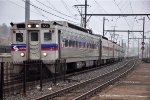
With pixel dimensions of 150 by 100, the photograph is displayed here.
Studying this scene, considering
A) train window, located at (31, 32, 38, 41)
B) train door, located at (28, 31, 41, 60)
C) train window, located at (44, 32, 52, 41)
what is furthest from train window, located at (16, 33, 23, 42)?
train window, located at (44, 32, 52, 41)

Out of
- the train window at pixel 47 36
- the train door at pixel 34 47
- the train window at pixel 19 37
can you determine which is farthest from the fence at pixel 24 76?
the train window at pixel 19 37

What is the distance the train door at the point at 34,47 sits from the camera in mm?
22953

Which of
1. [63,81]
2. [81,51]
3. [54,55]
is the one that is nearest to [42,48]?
[54,55]

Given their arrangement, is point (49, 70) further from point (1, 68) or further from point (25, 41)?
point (1, 68)

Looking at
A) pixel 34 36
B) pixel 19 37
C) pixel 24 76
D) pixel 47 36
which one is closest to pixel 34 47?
pixel 34 36

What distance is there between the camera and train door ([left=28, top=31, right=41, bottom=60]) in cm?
2295

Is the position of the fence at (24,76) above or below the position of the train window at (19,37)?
below

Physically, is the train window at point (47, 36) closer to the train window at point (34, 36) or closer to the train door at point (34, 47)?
the train door at point (34, 47)

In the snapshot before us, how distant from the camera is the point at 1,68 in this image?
13.3 m

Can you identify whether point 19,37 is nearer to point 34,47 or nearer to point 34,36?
point 34,36

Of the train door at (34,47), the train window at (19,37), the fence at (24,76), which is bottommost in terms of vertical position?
the fence at (24,76)

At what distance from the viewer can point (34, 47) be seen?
23000 mm

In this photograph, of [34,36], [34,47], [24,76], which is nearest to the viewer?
[24,76]

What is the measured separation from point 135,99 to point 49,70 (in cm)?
854
